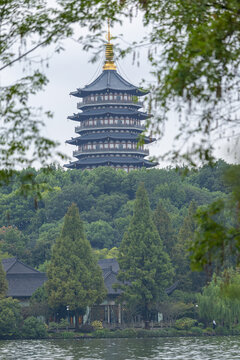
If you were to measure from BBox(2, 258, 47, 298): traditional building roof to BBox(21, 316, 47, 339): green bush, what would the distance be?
7092 mm

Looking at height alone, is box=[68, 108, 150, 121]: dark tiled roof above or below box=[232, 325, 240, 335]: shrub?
above

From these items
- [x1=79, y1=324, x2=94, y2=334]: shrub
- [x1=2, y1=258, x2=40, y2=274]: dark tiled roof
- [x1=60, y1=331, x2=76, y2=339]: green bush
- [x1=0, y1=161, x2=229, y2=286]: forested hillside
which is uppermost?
[x1=0, y1=161, x2=229, y2=286]: forested hillside

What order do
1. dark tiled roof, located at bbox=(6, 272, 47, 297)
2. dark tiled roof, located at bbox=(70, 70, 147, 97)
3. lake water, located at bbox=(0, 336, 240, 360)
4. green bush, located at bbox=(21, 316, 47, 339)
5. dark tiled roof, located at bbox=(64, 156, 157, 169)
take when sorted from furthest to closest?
dark tiled roof, located at bbox=(70, 70, 147, 97), dark tiled roof, located at bbox=(64, 156, 157, 169), dark tiled roof, located at bbox=(6, 272, 47, 297), green bush, located at bbox=(21, 316, 47, 339), lake water, located at bbox=(0, 336, 240, 360)

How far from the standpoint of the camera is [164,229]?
170ft

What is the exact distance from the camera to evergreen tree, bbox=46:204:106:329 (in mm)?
45844

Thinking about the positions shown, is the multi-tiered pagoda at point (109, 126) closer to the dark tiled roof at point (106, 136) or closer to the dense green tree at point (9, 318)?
the dark tiled roof at point (106, 136)

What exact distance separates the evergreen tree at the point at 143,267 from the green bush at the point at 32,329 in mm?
5128

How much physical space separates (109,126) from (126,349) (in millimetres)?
51712

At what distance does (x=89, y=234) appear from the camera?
241 feet

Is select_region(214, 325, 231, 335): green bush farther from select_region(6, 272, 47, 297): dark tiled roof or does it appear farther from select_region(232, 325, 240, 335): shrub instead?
select_region(6, 272, 47, 297): dark tiled roof

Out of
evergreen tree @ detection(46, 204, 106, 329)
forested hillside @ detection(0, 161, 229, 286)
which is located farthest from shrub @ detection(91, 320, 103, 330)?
forested hillside @ detection(0, 161, 229, 286)

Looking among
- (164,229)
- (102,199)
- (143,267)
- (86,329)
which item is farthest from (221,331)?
(102,199)

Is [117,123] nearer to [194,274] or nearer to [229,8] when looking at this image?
[194,274]

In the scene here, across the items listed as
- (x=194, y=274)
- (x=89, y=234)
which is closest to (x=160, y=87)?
(x=194, y=274)
